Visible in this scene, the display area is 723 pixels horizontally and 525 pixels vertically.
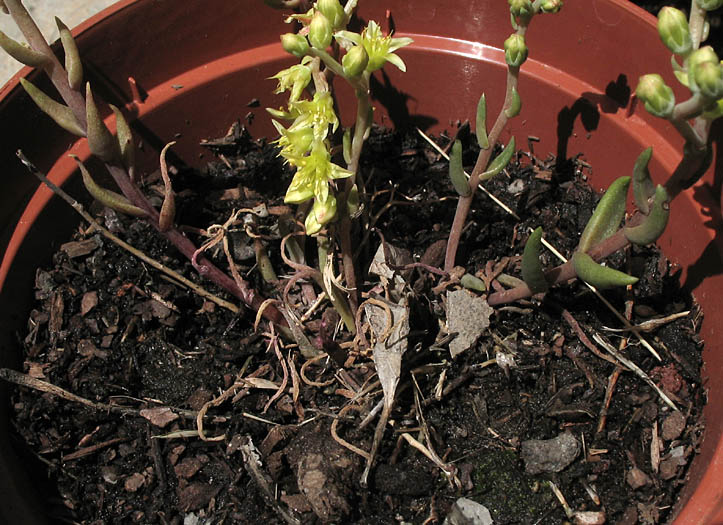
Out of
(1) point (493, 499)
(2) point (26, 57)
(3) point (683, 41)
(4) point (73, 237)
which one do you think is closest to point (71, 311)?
(4) point (73, 237)

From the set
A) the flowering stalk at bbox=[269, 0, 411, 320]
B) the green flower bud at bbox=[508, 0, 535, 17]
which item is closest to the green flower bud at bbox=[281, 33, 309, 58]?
the flowering stalk at bbox=[269, 0, 411, 320]

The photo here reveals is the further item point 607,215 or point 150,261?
point 150,261

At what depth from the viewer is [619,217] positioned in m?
1.22

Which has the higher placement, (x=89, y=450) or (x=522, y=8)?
(x=522, y=8)

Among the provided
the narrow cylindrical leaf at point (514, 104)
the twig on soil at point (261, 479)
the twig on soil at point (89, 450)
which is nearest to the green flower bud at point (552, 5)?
the narrow cylindrical leaf at point (514, 104)

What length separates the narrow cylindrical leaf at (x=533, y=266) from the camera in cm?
115

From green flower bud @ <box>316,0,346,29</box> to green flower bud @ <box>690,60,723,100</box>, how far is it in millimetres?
523

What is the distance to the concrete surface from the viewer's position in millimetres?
2334

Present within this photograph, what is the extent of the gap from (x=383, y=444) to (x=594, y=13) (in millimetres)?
1050

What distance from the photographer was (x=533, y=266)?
3.93ft

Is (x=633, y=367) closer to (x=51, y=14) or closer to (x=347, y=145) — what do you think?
(x=347, y=145)

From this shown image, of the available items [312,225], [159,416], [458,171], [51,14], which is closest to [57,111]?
[312,225]

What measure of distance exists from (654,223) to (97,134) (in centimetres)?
95

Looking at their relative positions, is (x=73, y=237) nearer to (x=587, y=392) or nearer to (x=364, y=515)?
(x=364, y=515)
